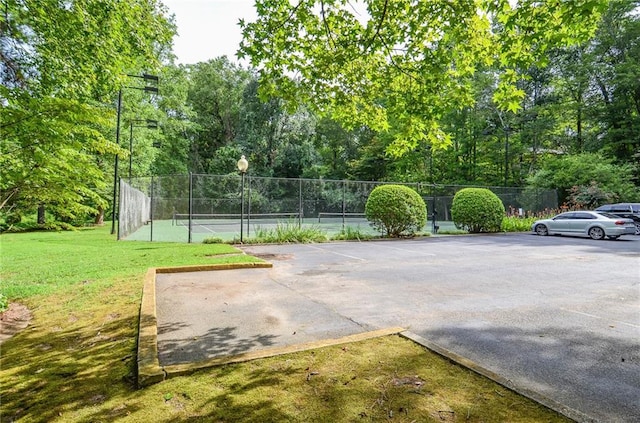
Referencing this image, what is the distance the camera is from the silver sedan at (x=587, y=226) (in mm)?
14281

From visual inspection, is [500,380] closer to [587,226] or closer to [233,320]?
[233,320]

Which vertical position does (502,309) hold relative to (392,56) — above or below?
below

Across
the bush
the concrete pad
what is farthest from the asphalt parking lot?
the bush

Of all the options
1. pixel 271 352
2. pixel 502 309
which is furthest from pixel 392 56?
pixel 271 352

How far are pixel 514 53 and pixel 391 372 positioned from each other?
176 inches

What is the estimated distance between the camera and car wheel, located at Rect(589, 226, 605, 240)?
14.7 metres

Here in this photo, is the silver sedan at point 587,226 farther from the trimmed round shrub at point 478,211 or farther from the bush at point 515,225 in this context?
the trimmed round shrub at point 478,211

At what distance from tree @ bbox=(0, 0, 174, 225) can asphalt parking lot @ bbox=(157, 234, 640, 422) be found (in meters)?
2.08

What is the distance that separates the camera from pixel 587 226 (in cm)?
1504

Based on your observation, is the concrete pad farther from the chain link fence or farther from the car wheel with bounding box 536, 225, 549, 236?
the car wheel with bounding box 536, 225, 549, 236

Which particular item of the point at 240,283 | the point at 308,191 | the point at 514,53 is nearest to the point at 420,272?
the point at 240,283

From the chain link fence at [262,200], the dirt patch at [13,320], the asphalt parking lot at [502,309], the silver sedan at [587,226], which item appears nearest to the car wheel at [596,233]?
the silver sedan at [587,226]

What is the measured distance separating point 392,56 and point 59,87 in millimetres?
4907

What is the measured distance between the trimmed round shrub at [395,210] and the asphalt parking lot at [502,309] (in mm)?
4987
